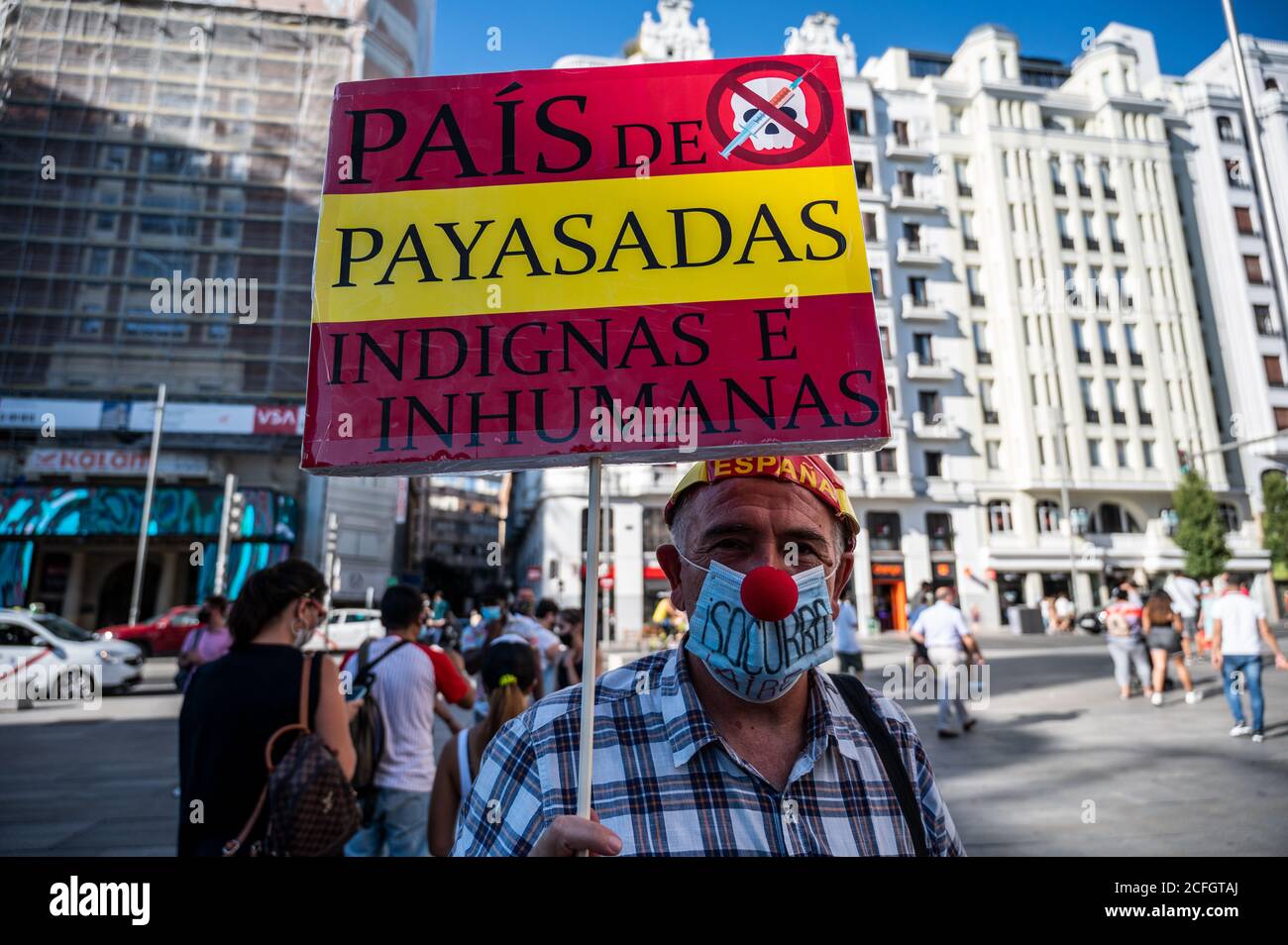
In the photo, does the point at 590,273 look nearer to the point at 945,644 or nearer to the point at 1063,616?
the point at 945,644

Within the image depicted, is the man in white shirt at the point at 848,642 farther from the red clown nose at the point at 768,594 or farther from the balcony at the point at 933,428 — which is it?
the balcony at the point at 933,428

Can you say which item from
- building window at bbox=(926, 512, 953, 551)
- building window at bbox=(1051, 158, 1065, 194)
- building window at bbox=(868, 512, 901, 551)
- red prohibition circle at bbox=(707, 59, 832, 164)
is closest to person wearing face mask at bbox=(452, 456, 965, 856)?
red prohibition circle at bbox=(707, 59, 832, 164)

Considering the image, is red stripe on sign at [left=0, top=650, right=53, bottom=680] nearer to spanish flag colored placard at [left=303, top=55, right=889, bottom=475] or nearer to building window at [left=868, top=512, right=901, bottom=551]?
spanish flag colored placard at [left=303, top=55, right=889, bottom=475]

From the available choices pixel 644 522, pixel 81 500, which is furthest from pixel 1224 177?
pixel 81 500

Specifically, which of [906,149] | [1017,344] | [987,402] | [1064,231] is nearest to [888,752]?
[987,402]

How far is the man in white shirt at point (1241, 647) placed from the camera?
25.6 ft

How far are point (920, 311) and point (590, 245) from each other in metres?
37.9

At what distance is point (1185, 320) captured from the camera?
3997 centimetres

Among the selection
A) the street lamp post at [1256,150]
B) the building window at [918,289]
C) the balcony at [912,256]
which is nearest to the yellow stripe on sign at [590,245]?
the street lamp post at [1256,150]

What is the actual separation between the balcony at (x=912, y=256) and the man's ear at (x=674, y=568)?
38487mm

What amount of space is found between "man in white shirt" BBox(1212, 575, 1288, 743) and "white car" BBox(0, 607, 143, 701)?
1691 cm

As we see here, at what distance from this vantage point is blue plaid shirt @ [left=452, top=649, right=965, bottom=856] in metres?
1.33

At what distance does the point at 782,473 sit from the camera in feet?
5.21
